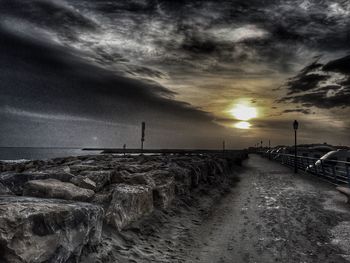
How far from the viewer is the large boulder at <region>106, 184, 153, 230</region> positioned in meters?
5.69

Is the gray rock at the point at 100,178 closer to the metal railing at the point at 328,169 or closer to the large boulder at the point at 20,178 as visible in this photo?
the large boulder at the point at 20,178

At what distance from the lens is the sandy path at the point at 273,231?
5848 mm

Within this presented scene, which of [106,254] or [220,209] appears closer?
[106,254]

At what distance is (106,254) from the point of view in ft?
15.4

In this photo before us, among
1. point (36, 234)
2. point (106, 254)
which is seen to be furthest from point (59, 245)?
point (106, 254)

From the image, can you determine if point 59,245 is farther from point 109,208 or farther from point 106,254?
point 109,208

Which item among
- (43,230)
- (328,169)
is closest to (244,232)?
(43,230)

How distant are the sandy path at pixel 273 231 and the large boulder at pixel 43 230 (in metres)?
2.45

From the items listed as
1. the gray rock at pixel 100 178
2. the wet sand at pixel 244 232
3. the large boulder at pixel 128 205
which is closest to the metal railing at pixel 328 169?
the wet sand at pixel 244 232

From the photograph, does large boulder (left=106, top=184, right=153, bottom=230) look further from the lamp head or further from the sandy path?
the lamp head

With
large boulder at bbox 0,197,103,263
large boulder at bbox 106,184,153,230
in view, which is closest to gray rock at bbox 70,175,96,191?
large boulder at bbox 106,184,153,230

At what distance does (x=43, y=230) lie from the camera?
3605mm

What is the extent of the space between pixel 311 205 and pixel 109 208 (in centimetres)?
740

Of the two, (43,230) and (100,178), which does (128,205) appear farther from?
(43,230)
